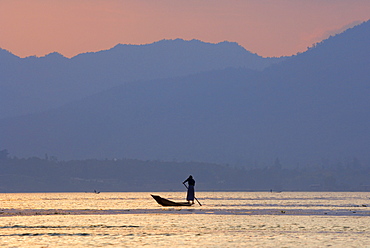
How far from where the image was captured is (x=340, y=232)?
49344mm

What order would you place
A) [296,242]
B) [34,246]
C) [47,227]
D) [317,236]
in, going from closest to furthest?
1. [34,246]
2. [296,242]
3. [317,236]
4. [47,227]

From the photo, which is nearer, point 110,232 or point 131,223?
point 110,232

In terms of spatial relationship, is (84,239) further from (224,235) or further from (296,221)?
(296,221)

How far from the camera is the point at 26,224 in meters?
57.6

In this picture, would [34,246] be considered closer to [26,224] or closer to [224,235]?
[224,235]

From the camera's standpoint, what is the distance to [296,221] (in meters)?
61.7

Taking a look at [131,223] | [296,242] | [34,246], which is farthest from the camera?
[131,223]

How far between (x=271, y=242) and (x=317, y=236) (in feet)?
16.1

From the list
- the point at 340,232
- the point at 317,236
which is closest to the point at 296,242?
the point at 317,236

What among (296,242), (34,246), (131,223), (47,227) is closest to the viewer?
(34,246)

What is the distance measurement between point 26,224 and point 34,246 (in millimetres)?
17862

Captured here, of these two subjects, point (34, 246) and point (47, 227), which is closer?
point (34, 246)

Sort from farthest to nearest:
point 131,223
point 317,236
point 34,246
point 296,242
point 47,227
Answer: point 131,223 < point 47,227 < point 317,236 < point 296,242 < point 34,246

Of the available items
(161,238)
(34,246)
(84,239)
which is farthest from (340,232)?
(34,246)
